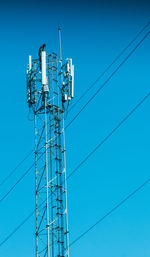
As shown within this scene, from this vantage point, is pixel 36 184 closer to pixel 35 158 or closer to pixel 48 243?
pixel 35 158

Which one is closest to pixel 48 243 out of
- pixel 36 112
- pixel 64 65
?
pixel 36 112

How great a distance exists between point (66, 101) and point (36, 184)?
525 cm

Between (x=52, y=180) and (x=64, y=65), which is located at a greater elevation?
(x=64, y=65)

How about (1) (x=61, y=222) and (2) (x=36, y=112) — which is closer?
(1) (x=61, y=222)

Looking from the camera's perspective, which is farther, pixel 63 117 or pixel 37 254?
pixel 63 117

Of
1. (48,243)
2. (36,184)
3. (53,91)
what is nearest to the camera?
(48,243)

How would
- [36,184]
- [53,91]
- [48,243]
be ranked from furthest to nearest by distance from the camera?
[53,91] < [36,184] < [48,243]

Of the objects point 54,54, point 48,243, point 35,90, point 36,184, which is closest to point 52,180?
point 36,184

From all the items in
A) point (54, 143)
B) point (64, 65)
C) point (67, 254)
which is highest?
point (64, 65)

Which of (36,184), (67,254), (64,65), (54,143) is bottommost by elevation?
(67,254)

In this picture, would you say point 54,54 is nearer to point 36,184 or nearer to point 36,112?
point 36,112

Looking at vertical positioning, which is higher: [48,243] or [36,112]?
[36,112]

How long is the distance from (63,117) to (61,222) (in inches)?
239

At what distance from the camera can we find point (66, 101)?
32.8 m
